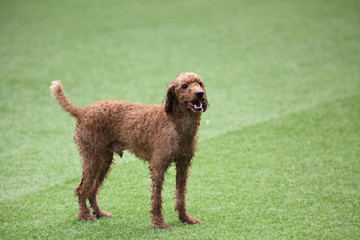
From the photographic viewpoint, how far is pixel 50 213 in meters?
5.48

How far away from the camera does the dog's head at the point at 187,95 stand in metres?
4.57

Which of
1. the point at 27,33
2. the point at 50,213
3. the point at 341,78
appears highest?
the point at 27,33

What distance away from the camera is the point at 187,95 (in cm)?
462

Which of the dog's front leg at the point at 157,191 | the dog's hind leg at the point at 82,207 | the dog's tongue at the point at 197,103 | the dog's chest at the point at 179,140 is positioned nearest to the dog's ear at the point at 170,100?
the dog's chest at the point at 179,140

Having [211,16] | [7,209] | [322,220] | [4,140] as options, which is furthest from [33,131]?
[211,16]

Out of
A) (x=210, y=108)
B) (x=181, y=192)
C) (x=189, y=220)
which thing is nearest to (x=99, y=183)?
(x=181, y=192)

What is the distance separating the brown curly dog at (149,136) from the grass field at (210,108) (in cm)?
36

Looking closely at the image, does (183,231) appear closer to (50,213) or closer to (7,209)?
(50,213)

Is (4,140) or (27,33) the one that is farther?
(27,33)

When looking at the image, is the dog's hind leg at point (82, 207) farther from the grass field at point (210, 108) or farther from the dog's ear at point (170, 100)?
the dog's ear at point (170, 100)

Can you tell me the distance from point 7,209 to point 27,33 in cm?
753

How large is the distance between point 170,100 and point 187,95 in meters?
0.24

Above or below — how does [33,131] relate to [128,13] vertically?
below

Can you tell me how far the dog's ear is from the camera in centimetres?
476
